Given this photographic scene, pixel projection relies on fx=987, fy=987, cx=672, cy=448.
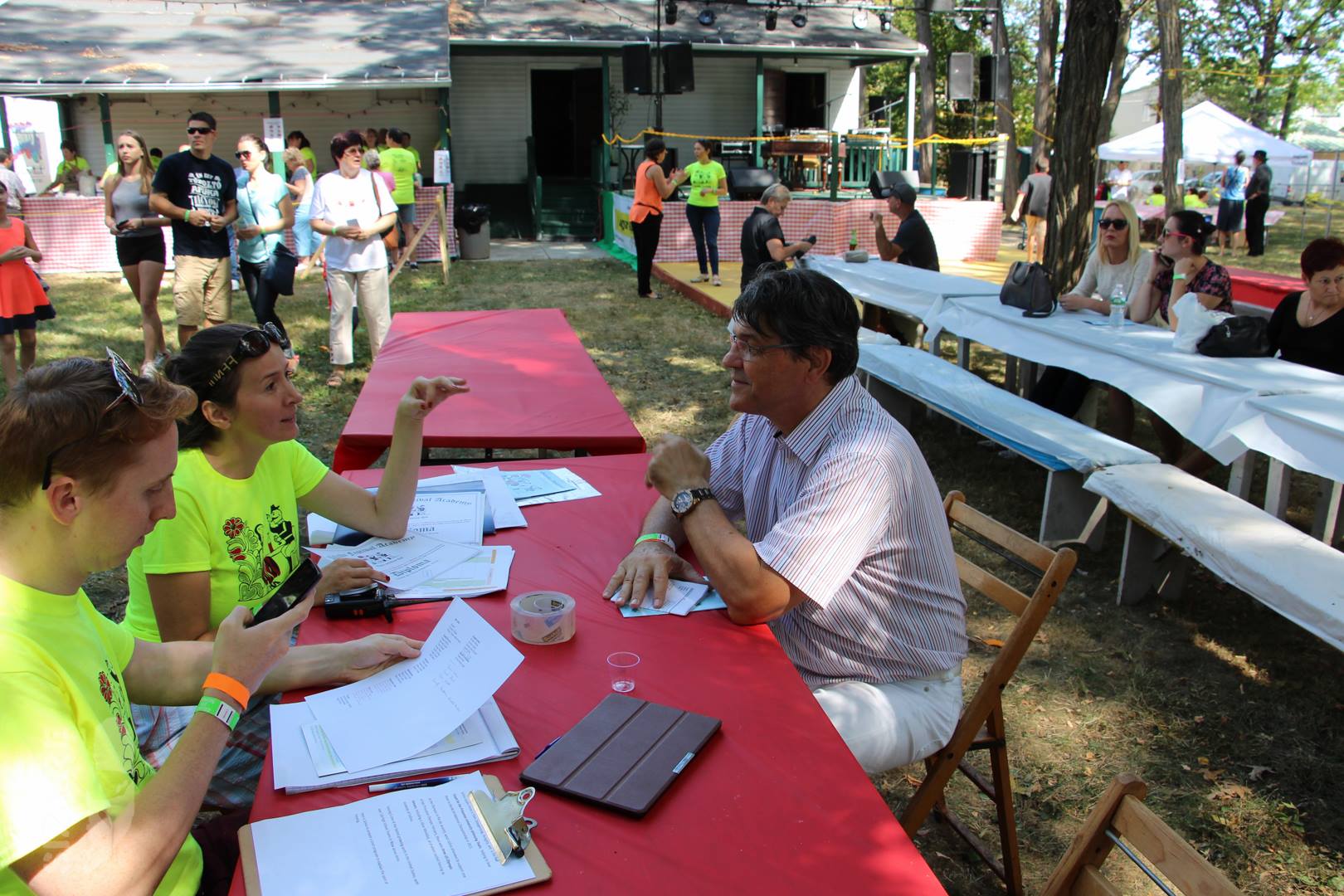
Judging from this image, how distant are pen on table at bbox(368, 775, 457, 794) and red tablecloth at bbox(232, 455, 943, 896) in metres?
0.02

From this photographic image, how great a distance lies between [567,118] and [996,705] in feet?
60.0

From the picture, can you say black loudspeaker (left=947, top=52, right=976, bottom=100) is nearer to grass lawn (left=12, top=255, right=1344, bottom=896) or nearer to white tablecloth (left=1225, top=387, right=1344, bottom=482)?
grass lawn (left=12, top=255, right=1344, bottom=896)

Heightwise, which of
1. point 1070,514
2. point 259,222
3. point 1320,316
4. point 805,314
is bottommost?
point 1070,514

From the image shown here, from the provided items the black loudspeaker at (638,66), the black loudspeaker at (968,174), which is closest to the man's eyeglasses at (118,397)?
the black loudspeaker at (638,66)

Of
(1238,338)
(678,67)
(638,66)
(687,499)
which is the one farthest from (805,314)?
(638,66)

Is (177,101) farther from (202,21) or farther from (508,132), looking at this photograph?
(508,132)

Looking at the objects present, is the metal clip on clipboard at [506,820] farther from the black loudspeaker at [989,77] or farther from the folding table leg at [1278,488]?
the black loudspeaker at [989,77]

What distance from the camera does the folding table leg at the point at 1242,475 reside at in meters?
4.40

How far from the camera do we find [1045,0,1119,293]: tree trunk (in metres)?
7.38

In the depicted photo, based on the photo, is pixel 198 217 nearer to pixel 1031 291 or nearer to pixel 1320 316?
pixel 1031 291

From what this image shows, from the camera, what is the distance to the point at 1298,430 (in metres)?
3.90

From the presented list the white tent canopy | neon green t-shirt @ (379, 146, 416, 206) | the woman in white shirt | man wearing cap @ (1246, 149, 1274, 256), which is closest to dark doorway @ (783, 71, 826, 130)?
the white tent canopy

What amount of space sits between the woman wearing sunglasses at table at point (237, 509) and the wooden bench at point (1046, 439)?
3011 mm

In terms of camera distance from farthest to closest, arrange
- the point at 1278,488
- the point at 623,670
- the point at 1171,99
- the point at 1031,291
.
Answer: the point at 1171,99, the point at 1031,291, the point at 1278,488, the point at 623,670
